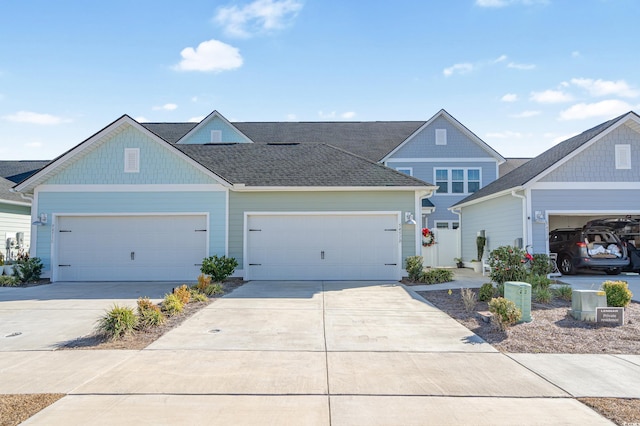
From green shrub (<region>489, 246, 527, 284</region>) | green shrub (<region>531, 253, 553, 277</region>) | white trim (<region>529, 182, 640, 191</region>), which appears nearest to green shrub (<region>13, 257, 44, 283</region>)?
green shrub (<region>489, 246, 527, 284</region>)

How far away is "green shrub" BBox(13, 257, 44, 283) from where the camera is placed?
44.5 feet

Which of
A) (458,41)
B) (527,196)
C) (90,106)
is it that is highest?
(458,41)

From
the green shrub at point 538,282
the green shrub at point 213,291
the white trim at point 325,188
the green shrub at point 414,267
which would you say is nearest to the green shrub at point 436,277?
the green shrub at point 414,267

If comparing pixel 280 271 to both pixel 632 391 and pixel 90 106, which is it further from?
pixel 632 391

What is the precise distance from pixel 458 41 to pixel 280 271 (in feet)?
28.8

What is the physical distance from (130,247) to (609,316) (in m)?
12.9

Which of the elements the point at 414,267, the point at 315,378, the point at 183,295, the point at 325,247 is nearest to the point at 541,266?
the point at 414,267

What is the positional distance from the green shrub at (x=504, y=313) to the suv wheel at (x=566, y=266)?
28.7 ft

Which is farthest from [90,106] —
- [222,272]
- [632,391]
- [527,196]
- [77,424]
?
[632,391]

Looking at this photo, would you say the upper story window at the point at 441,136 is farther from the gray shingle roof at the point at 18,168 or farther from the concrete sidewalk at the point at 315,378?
the gray shingle roof at the point at 18,168

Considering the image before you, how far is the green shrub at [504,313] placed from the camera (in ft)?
24.1

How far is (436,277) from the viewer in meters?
13.6

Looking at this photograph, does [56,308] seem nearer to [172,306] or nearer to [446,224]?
[172,306]

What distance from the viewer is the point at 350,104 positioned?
62.9ft
